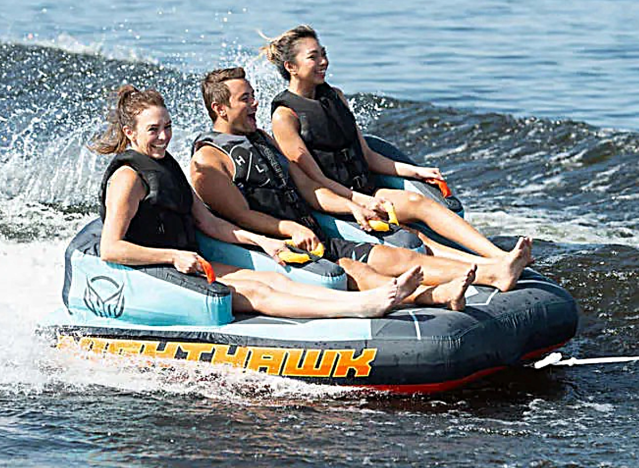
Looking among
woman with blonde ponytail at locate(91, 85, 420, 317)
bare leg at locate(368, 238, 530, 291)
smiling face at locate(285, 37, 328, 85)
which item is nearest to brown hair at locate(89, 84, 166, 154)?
woman with blonde ponytail at locate(91, 85, 420, 317)

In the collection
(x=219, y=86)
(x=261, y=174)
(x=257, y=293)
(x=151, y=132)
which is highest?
(x=219, y=86)

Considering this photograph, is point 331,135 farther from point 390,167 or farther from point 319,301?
point 319,301

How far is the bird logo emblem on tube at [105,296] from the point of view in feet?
19.4

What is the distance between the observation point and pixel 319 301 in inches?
226

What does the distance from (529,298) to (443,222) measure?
863 millimetres

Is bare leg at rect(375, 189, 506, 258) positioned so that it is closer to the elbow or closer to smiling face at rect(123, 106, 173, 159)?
smiling face at rect(123, 106, 173, 159)

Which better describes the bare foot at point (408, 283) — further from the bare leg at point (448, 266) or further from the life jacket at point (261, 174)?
the life jacket at point (261, 174)

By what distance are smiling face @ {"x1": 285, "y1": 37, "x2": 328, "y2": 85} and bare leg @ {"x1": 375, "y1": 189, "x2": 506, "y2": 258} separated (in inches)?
29.4

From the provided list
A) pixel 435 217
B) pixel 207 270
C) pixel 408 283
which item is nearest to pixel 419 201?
pixel 435 217

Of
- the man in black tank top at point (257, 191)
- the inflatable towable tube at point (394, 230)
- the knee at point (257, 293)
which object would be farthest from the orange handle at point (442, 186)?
the knee at point (257, 293)

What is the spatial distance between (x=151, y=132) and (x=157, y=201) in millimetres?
329

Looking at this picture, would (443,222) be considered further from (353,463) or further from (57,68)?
(57,68)

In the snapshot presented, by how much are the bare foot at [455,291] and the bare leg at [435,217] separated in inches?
29.3

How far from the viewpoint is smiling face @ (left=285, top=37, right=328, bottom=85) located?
21.9 feet
